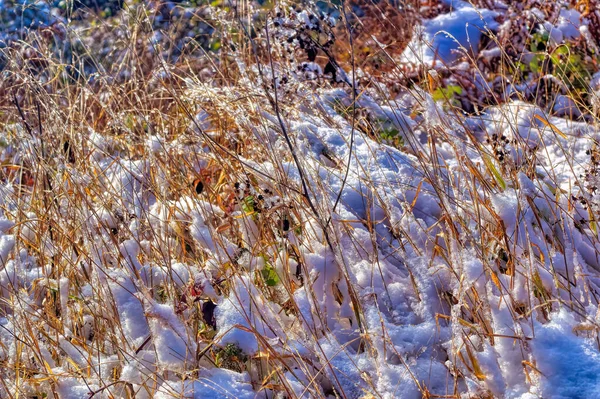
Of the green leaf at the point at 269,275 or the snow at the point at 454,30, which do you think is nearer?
A: the green leaf at the point at 269,275

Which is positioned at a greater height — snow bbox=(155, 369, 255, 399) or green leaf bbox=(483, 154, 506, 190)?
green leaf bbox=(483, 154, 506, 190)

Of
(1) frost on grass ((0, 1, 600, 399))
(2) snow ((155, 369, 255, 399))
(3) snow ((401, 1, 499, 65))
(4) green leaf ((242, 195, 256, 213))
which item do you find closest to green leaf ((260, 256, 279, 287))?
(1) frost on grass ((0, 1, 600, 399))

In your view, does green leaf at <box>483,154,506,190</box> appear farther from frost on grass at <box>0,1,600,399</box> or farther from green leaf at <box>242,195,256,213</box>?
green leaf at <box>242,195,256,213</box>

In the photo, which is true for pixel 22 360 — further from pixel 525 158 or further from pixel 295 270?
pixel 525 158

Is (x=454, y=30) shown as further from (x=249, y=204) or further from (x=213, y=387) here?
(x=213, y=387)

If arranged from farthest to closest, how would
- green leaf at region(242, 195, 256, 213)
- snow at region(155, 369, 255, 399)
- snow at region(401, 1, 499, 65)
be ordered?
snow at region(401, 1, 499, 65) < green leaf at region(242, 195, 256, 213) < snow at region(155, 369, 255, 399)

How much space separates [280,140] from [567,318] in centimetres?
100

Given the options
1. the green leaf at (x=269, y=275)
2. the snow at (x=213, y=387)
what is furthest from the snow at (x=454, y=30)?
the snow at (x=213, y=387)

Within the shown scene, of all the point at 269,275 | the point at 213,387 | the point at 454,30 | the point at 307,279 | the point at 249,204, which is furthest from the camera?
the point at 454,30

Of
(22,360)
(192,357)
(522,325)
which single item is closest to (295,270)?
(192,357)

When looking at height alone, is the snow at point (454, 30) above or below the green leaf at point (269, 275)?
above

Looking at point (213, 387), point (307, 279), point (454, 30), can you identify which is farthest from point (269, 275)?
point (454, 30)

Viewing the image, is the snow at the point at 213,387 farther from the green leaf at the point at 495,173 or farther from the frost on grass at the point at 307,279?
the green leaf at the point at 495,173

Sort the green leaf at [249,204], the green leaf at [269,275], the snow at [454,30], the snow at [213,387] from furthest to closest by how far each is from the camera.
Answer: the snow at [454,30] < the green leaf at [249,204] < the green leaf at [269,275] < the snow at [213,387]
